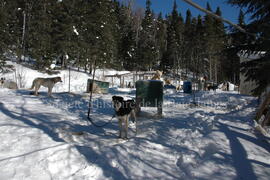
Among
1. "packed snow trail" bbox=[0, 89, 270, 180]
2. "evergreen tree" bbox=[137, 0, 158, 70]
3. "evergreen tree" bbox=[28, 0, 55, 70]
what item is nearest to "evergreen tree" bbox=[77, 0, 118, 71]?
"evergreen tree" bbox=[28, 0, 55, 70]

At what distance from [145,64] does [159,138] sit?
4330cm

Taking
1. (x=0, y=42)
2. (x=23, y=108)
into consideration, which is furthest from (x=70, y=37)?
(x=23, y=108)

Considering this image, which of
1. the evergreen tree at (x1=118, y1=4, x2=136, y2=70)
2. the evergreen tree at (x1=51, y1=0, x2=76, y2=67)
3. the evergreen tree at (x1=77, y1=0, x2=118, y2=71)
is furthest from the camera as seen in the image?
the evergreen tree at (x1=118, y1=4, x2=136, y2=70)

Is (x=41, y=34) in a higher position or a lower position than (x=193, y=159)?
higher

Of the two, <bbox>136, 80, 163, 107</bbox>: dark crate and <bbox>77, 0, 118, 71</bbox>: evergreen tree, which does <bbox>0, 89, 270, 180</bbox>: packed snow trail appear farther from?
<bbox>77, 0, 118, 71</bbox>: evergreen tree

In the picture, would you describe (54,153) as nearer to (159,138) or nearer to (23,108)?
(159,138)

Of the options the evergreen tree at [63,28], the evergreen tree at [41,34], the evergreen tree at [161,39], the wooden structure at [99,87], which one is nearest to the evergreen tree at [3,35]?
the evergreen tree at [41,34]

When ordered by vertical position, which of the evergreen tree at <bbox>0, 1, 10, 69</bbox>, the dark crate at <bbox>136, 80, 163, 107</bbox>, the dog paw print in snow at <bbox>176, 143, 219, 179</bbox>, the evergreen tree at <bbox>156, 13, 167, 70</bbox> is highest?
the evergreen tree at <bbox>156, 13, 167, 70</bbox>

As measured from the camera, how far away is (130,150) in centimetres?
489

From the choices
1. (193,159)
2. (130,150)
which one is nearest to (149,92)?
(130,150)

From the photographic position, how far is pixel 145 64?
4856 centimetres

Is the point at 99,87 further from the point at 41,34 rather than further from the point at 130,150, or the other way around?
the point at 41,34

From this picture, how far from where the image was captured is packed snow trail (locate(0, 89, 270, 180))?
386cm

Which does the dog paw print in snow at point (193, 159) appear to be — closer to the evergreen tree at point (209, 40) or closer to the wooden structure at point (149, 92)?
the wooden structure at point (149, 92)
